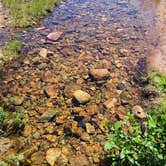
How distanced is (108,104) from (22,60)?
10.7ft

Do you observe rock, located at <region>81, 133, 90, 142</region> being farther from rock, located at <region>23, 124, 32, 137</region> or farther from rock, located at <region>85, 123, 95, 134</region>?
rock, located at <region>23, 124, 32, 137</region>

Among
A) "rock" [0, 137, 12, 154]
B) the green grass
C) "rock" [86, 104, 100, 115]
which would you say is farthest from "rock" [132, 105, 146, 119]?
the green grass

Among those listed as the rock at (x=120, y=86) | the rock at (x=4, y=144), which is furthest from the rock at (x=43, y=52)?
the rock at (x=4, y=144)

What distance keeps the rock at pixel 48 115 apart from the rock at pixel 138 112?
6.45ft

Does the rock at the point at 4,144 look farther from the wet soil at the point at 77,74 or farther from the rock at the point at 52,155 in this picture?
the rock at the point at 52,155

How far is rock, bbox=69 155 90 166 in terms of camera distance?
20.1ft

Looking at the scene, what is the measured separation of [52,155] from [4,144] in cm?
104

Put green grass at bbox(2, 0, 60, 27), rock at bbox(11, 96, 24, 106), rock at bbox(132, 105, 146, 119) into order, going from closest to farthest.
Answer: rock at bbox(132, 105, 146, 119)
rock at bbox(11, 96, 24, 106)
green grass at bbox(2, 0, 60, 27)

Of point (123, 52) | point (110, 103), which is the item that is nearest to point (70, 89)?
point (110, 103)

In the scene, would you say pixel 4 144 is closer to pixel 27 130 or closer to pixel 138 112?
pixel 27 130

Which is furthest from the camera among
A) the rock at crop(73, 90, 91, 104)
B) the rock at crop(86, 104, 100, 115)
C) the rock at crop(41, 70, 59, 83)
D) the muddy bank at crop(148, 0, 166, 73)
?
the muddy bank at crop(148, 0, 166, 73)

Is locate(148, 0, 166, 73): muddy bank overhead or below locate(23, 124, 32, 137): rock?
overhead

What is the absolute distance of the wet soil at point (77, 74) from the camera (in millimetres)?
6656

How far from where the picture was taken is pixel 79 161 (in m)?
6.17
